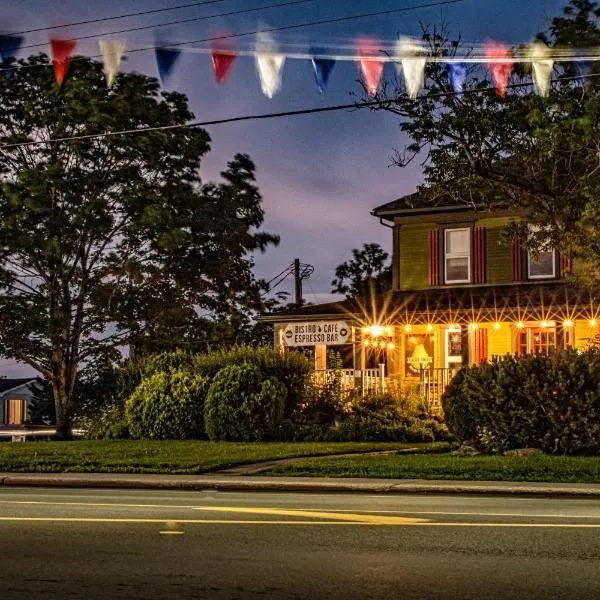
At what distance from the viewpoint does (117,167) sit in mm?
36094

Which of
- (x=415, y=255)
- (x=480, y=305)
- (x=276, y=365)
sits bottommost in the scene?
(x=276, y=365)

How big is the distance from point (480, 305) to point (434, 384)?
10.2 ft

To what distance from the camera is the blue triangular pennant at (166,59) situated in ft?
59.1

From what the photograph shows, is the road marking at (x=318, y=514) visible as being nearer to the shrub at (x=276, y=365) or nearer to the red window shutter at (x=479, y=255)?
the shrub at (x=276, y=365)

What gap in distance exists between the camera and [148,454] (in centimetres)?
2319

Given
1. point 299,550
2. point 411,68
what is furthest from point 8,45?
point 299,550

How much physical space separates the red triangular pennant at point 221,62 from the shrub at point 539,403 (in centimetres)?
834

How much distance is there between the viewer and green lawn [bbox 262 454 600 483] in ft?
60.3

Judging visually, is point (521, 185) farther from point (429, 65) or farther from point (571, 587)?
point (571, 587)

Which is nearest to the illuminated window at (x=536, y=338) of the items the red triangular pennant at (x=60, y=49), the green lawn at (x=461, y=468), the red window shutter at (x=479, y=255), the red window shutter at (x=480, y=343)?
the red window shutter at (x=480, y=343)

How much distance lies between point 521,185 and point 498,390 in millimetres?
4777

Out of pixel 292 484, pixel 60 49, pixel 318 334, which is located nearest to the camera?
pixel 60 49

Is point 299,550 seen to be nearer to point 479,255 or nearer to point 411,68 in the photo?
point 411,68

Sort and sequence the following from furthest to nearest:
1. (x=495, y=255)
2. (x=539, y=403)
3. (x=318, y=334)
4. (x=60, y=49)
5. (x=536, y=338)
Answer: (x=495, y=255) < (x=536, y=338) < (x=318, y=334) < (x=539, y=403) < (x=60, y=49)
